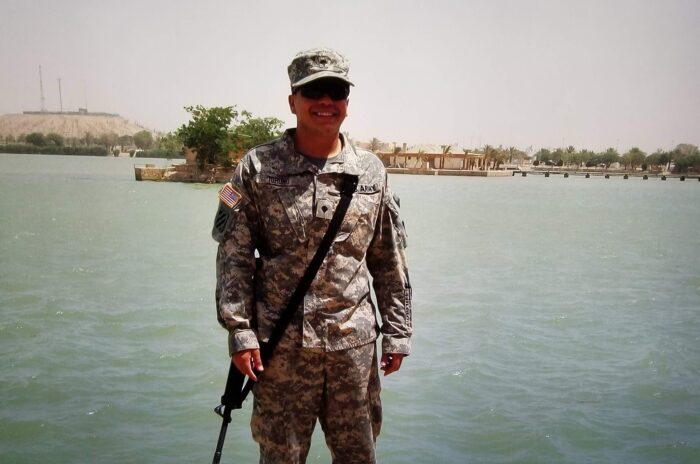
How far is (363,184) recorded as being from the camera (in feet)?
7.42

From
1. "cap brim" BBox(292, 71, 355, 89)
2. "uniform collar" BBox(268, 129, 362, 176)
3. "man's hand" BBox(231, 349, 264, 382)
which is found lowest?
"man's hand" BBox(231, 349, 264, 382)

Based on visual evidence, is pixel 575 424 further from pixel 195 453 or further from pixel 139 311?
pixel 139 311

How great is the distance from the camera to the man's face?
2.18 m

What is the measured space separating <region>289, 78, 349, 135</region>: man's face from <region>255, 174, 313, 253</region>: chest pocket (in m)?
0.21

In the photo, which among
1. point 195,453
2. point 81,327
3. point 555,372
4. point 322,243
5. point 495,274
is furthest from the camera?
point 495,274

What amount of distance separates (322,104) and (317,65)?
138 millimetres

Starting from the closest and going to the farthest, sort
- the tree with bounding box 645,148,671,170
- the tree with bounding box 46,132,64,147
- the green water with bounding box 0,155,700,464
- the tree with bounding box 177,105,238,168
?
the green water with bounding box 0,155,700,464
the tree with bounding box 177,105,238,168
the tree with bounding box 645,148,671,170
the tree with bounding box 46,132,64,147

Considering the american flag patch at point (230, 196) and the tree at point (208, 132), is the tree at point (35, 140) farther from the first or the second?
the american flag patch at point (230, 196)

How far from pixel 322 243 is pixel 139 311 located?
6.59 metres

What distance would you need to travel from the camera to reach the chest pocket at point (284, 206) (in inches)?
85.5

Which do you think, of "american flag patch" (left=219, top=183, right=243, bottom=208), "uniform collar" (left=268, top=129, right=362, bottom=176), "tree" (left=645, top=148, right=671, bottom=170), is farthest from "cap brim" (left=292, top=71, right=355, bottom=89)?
"tree" (left=645, top=148, right=671, bottom=170)

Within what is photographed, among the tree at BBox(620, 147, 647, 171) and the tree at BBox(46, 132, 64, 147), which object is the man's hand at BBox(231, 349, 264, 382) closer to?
the tree at BBox(620, 147, 647, 171)

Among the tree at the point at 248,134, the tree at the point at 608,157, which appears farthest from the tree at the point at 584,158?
the tree at the point at 248,134

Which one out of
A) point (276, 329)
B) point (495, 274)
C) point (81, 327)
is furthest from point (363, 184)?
point (495, 274)
